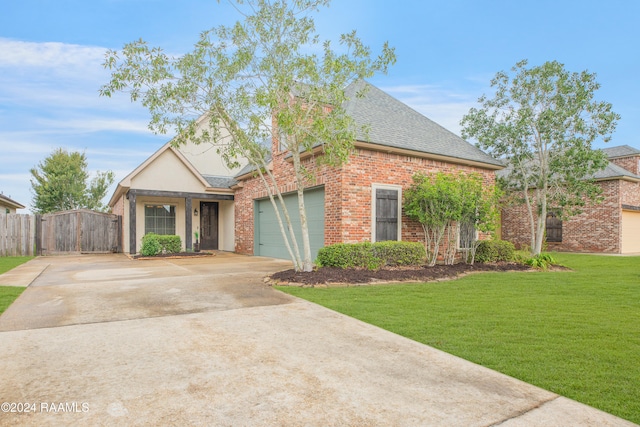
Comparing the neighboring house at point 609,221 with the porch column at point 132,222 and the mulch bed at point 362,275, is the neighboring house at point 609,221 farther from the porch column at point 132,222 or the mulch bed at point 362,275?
the porch column at point 132,222

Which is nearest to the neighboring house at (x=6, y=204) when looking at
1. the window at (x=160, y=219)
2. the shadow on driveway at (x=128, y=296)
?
the window at (x=160, y=219)

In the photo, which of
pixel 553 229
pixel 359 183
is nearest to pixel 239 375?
pixel 359 183

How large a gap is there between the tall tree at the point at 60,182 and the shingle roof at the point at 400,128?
24.4m

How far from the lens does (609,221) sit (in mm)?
18078

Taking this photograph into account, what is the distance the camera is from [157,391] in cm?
274

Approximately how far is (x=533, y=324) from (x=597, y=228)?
1776 cm

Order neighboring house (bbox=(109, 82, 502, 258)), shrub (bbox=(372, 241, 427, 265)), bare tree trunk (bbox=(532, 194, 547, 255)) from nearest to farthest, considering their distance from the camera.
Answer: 1. shrub (bbox=(372, 241, 427, 265))
2. neighboring house (bbox=(109, 82, 502, 258))
3. bare tree trunk (bbox=(532, 194, 547, 255))

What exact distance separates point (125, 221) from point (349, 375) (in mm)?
16334

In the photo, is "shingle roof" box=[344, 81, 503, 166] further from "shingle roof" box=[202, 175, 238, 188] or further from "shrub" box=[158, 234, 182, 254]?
"shrub" box=[158, 234, 182, 254]

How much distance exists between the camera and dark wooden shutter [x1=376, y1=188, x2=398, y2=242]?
33.9ft

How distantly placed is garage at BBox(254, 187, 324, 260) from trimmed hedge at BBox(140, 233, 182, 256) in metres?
3.27

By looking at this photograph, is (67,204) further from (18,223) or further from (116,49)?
(116,49)

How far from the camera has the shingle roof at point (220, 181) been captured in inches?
687

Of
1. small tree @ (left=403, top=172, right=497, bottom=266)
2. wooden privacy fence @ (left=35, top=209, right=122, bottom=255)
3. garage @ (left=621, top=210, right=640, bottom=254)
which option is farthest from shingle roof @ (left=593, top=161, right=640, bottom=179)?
wooden privacy fence @ (left=35, top=209, right=122, bottom=255)
